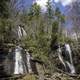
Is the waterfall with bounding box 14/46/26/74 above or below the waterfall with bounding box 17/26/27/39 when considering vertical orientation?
below

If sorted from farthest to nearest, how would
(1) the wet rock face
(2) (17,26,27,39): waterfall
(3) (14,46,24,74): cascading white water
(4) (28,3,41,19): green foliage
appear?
(4) (28,3,41,19): green foliage, (2) (17,26,27,39): waterfall, (3) (14,46,24,74): cascading white water, (1) the wet rock face

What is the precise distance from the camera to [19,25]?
34.7 meters

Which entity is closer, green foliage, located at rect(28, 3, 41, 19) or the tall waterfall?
the tall waterfall

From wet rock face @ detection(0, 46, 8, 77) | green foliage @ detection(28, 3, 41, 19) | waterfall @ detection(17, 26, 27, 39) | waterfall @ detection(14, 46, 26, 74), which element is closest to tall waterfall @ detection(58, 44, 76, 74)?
waterfall @ detection(17, 26, 27, 39)

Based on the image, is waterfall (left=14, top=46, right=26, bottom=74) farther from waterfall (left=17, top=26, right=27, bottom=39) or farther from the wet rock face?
waterfall (left=17, top=26, right=27, bottom=39)

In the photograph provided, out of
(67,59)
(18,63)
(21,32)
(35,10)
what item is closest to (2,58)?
(18,63)

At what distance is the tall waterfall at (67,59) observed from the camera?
2941 cm

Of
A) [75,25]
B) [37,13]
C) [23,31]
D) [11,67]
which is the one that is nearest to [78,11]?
[75,25]

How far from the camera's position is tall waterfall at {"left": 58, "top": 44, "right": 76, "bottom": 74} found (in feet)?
96.5

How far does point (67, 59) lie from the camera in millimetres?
31016

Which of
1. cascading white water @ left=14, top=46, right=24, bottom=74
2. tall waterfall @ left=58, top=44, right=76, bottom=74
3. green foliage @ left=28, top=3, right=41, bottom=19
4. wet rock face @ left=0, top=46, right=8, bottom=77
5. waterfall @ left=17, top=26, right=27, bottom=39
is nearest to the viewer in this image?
wet rock face @ left=0, top=46, right=8, bottom=77

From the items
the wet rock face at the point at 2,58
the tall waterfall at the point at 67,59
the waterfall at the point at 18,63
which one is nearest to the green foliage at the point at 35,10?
the tall waterfall at the point at 67,59

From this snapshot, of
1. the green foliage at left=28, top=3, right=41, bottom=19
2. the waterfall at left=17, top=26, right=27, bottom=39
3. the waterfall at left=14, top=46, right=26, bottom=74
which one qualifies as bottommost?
the waterfall at left=14, top=46, right=26, bottom=74

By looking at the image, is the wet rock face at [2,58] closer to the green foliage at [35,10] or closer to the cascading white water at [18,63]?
the cascading white water at [18,63]
